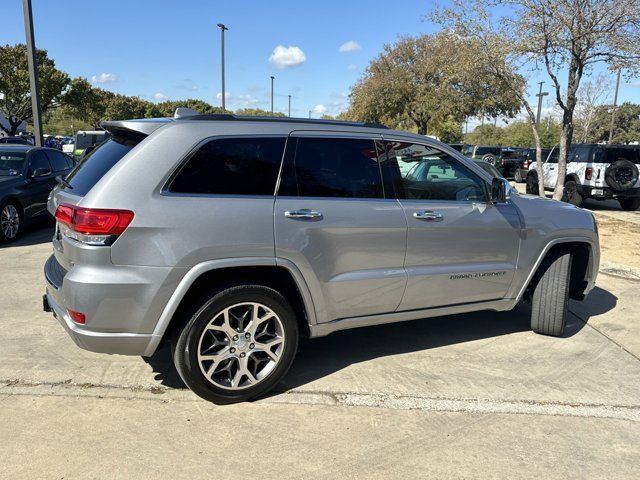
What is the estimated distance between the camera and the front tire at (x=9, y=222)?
8.02 meters

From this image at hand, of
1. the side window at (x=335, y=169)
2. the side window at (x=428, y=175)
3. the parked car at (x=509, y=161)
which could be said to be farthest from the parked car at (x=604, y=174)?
the side window at (x=335, y=169)

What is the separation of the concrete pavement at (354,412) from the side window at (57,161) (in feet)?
19.5

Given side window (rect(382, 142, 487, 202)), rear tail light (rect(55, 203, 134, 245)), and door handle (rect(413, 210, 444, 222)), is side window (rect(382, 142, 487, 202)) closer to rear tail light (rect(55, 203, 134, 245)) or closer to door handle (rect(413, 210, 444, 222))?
door handle (rect(413, 210, 444, 222))

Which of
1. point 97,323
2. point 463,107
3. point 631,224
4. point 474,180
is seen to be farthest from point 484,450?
point 463,107

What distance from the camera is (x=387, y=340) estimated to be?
14.9ft

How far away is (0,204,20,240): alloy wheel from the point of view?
803cm

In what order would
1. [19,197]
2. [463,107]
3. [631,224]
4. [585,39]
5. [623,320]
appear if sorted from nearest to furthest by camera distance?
[623,320] → [19,197] → [585,39] → [631,224] → [463,107]

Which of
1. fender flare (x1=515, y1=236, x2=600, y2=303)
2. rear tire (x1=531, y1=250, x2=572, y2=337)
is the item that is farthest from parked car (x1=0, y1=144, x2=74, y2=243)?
rear tire (x1=531, y1=250, x2=572, y2=337)

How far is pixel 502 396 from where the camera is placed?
3.59m

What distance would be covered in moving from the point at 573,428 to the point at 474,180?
195cm

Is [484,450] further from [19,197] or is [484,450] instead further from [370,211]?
[19,197]

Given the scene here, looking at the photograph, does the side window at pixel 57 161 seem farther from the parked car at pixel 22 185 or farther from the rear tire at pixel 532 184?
the rear tire at pixel 532 184

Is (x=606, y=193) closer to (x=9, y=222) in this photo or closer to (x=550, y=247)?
(x=550, y=247)

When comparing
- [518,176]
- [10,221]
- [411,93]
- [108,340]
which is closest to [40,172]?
[10,221]
